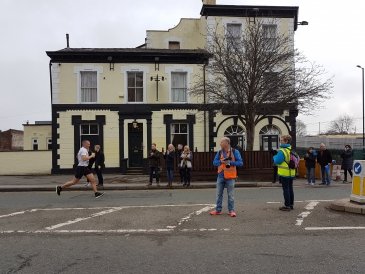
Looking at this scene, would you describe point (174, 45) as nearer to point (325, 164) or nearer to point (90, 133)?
point (90, 133)

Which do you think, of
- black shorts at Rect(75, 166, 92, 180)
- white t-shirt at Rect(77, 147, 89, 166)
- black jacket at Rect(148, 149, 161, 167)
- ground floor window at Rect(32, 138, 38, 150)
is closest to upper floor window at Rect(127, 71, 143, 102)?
black jacket at Rect(148, 149, 161, 167)

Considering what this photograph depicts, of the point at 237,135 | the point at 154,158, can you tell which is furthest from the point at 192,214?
the point at 237,135

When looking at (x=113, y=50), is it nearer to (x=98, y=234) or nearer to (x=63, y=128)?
(x=63, y=128)

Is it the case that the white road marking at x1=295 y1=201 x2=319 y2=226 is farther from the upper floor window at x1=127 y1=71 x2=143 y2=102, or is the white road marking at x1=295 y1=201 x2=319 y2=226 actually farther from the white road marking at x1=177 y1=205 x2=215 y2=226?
the upper floor window at x1=127 y1=71 x2=143 y2=102

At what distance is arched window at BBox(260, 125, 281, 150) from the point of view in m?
24.8

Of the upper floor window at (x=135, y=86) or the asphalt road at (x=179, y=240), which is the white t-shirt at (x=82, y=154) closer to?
the asphalt road at (x=179, y=240)

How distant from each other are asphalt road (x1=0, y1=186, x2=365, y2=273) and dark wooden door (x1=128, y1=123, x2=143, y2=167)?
13697 mm

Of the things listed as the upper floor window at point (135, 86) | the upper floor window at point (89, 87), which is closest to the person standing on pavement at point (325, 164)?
the upper floor window at point (135, 86)

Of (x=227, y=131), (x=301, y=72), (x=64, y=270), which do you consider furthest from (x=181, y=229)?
(x=227, y=131)

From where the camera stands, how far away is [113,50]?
24406 mm

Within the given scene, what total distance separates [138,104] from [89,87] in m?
3.16

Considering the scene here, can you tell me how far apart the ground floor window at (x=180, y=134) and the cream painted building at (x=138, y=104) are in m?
0.06

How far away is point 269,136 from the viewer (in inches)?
976

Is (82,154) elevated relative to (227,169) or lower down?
elevated
